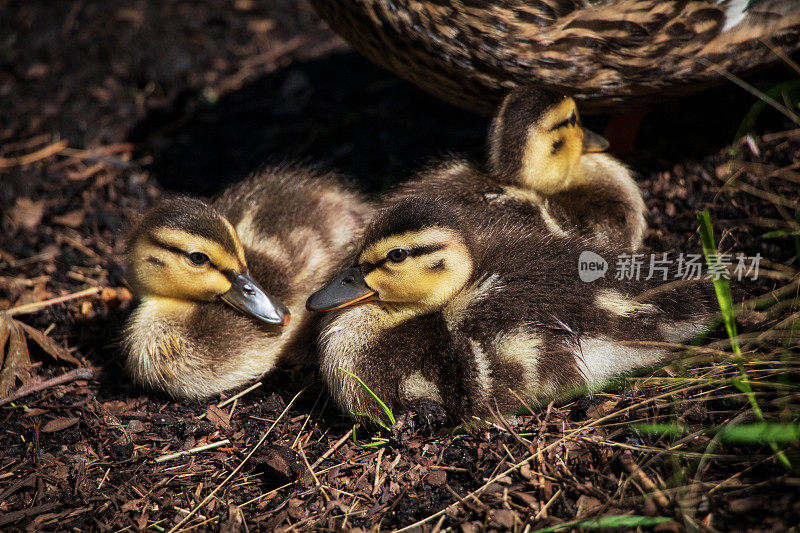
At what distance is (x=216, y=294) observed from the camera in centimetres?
273

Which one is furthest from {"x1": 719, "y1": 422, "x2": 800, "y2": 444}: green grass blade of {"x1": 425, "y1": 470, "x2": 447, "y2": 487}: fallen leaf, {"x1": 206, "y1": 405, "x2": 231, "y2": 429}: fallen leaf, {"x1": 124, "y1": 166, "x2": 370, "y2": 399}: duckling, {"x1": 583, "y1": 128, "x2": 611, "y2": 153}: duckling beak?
{"x1": 206, "y1": 405, "x2": 231, "y2": 429}: fallen leaf

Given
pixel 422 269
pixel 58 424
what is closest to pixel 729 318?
pixel 422 269

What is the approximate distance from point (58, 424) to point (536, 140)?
2.14m

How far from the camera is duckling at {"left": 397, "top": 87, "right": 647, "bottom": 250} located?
8.59ft

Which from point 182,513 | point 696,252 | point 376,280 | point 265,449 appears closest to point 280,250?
point 376,280

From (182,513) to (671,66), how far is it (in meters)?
2.38

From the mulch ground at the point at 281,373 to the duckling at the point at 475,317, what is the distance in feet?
0.39

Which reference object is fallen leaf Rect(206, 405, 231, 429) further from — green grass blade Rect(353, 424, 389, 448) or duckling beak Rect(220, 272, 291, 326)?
green grass blade Rect(353, 424, 389, 448)

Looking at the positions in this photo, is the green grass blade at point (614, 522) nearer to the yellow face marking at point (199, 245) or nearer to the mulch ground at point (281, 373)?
the mulch ground at point (281, 373)

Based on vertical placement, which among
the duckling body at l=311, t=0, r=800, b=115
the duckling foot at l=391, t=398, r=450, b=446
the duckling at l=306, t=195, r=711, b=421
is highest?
the duckling body at l=311, t=0, r=800, b=115

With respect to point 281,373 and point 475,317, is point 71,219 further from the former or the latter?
point 475,317

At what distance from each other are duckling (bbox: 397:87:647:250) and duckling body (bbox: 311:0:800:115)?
0.14 meters

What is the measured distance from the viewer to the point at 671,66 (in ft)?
8.54

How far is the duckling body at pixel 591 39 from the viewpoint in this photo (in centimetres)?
252
